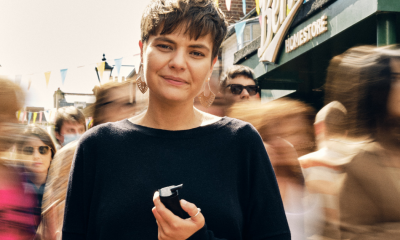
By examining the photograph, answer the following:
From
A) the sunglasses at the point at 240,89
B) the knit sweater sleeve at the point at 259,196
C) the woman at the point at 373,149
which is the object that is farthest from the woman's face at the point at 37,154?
the woman at the point at 373,149

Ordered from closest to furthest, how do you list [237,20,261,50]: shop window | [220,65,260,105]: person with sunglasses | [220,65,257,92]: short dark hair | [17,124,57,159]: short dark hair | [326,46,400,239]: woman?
[326,46,400,239]: woman, [17,124,57,159]: short dark hair, [220,65,260,105]: person with sunglasses, [220,65,257,92]: short dark hair, [237,20,261,50]: shop window

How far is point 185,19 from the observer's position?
1.32 m

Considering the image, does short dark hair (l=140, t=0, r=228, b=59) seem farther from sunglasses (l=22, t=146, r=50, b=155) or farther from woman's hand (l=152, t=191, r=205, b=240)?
sunglasses (l=22, t=146, r=50, b=155)

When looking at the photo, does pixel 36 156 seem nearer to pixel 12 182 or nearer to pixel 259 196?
pixel 12 182

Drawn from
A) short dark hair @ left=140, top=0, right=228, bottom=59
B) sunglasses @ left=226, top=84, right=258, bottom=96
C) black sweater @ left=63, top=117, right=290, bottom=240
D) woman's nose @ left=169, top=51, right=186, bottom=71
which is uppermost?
short dark hair @ left=140, top=0, right=228, bottom=59

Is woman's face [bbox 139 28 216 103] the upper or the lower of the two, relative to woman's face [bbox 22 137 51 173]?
upper

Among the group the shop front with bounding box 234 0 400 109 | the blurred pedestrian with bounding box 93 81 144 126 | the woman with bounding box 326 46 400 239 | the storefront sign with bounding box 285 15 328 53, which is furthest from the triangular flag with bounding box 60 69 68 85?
the woman with bounding box 326 46 400 239

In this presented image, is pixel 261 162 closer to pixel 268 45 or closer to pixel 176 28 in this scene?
pixel 176 28

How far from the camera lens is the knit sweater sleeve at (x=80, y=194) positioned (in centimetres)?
140

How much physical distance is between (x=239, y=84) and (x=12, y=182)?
98.3 inches

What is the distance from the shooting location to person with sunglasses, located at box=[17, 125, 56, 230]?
271 centimetres

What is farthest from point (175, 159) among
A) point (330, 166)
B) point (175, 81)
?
point (330, 166)

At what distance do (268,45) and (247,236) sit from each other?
26.1 ft

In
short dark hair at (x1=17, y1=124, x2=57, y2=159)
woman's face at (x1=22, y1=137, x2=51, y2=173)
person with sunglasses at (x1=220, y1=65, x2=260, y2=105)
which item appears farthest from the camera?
person with sunglasses at (x1=220, y1=65, x2=260, y2=105)
